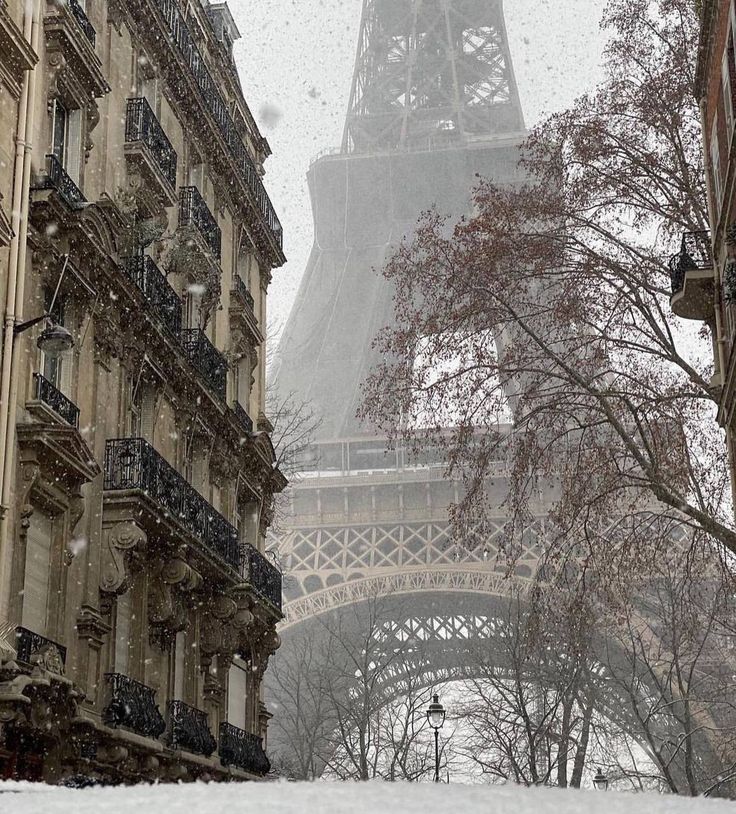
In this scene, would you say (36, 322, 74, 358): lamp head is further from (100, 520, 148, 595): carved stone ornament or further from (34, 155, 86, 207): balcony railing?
(100, 520, 148, 595): carved stone ornament

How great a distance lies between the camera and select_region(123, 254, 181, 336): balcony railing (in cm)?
2244

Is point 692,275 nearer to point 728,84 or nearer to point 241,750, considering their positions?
point 728,84

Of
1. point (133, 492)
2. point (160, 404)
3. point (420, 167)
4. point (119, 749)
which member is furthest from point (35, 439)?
point (420, 167)

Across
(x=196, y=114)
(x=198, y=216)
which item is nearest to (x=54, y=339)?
(x=198, y=216)

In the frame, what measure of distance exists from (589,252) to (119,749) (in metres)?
10.7

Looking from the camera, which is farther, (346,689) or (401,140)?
(401,140)

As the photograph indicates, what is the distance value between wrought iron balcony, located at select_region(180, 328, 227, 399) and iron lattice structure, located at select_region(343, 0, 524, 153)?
71226 millimetres

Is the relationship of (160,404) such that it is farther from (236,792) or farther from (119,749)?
(236,792)

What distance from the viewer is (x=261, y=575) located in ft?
100.0

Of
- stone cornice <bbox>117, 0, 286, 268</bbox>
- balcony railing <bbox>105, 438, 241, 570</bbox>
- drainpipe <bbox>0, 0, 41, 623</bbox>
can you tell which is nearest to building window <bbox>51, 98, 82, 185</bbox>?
drainpipe <bbox>0, 0, 41, 623</bbox>

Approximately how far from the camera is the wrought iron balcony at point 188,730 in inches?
911

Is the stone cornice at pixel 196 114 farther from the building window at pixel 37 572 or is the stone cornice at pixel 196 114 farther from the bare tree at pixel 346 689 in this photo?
the bare tree at pixel 346 689

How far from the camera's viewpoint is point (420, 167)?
97562 mm

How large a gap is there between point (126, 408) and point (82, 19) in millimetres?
6291
